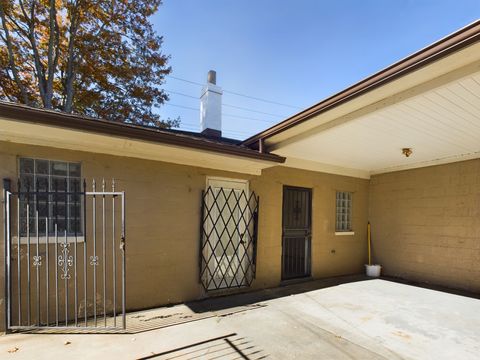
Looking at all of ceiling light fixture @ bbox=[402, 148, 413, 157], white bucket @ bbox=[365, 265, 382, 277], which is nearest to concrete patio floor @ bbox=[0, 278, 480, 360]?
white bucket @ bbox=[365, 265, 382, 277]

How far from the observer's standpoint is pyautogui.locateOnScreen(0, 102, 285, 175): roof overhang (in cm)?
287

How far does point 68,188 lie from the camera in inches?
142

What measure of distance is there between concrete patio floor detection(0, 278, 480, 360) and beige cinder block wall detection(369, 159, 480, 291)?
109cm

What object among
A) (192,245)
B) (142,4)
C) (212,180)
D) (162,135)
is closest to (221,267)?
(192,245)

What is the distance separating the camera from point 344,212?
6848 millimetres

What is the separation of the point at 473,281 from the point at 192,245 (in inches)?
217

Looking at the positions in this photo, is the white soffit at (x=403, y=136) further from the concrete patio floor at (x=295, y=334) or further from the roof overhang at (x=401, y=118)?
the concrete patio floor at (x=295, y=334)

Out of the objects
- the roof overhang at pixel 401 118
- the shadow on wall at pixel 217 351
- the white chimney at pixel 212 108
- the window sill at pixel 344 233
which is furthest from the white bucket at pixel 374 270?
the white chimney at pixel 212 108

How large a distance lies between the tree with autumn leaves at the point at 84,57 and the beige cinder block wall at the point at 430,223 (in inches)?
349

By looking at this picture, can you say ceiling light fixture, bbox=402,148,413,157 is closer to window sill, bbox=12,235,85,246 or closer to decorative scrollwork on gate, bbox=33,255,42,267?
window sill, bbox=12,235,85,246

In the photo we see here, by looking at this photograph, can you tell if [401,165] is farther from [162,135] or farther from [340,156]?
[162,135]

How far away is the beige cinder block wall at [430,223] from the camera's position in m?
5.37

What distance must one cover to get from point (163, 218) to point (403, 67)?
3622 mm

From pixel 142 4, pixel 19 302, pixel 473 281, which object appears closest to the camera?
pixel 19 302
